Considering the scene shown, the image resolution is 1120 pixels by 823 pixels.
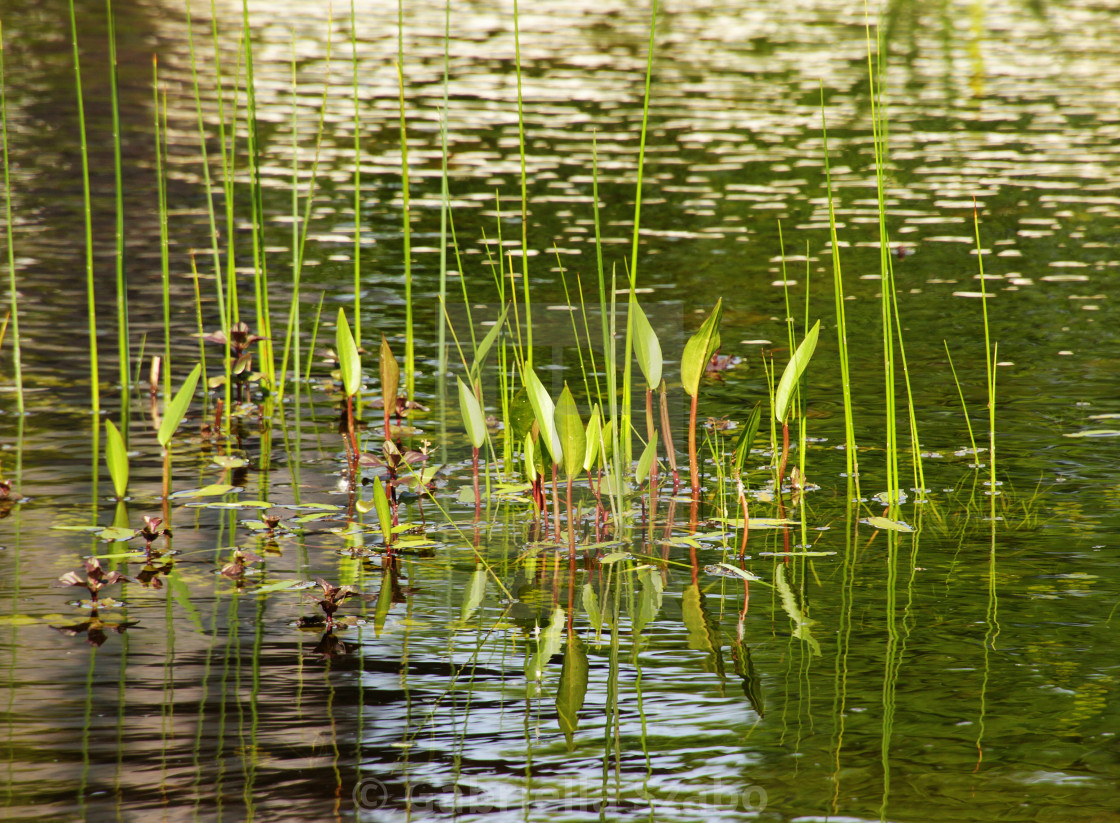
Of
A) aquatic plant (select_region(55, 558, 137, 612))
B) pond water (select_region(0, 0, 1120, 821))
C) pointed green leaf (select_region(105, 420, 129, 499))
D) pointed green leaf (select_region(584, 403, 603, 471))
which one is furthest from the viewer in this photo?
pointed green leaf (select_region(105, 420, 129, 499))

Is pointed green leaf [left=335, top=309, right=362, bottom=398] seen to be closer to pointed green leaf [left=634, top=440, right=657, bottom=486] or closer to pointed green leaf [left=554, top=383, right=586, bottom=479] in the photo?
pointed green leaf [left=554, top=383, right=586, bottom=479]

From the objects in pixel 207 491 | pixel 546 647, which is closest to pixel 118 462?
pixel 207 491

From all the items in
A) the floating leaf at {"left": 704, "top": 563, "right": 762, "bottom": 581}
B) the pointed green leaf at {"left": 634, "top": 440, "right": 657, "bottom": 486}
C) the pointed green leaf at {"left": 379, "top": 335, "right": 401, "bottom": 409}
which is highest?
the pointed green leaf at {"left": 379, "top": 335, "right": 401, "bottom": 409}

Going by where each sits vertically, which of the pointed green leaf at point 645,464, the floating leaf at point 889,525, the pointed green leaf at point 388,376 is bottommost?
the floating leaf at point 889,525

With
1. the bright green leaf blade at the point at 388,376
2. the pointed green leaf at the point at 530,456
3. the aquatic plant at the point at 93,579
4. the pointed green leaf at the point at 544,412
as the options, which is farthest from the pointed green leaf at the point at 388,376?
the aquatic plant at the point at 93,579

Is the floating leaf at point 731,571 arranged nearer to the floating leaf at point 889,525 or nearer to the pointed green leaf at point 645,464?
the pointed green leaf at point 645,464

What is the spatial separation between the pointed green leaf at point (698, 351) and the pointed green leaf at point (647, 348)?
0.10m

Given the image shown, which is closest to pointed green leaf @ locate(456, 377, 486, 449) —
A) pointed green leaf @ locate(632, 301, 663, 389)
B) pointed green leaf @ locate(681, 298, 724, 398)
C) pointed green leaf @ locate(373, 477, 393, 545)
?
pointed green leaf @ locate(373, 477, 393, 545)

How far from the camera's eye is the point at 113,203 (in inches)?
423

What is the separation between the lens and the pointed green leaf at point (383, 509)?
3973 millimetres

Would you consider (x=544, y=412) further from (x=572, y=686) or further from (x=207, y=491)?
(x=207, y=491)

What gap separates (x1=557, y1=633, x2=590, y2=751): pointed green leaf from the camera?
118 inches

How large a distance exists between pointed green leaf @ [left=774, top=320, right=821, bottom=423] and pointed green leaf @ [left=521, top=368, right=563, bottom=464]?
0.87 meters

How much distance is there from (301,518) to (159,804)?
189cm
